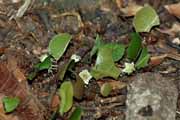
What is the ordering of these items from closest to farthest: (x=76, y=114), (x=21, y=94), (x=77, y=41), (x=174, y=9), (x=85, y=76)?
(x=76, y=114)
(x=21, y=94)
(x=85, y=76)
(x=77, y=41)
(x=174, y=9)

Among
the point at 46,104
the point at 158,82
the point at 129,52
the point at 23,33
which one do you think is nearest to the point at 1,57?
the point at 23,33

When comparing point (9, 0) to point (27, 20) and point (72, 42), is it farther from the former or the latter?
point (72, 42)

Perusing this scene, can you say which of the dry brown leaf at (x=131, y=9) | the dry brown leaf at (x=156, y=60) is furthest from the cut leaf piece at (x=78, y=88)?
the dry brown leaf at (x=131, y=9)

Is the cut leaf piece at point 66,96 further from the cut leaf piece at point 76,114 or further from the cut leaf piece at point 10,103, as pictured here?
the cut leaf piece at point 10,103

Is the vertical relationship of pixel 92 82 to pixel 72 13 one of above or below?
below

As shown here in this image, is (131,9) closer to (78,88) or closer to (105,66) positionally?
(105,66)

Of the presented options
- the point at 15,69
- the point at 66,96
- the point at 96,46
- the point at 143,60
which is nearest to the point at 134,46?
the point at 143,60

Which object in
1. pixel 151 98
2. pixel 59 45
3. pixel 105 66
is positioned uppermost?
pixel 59 45
